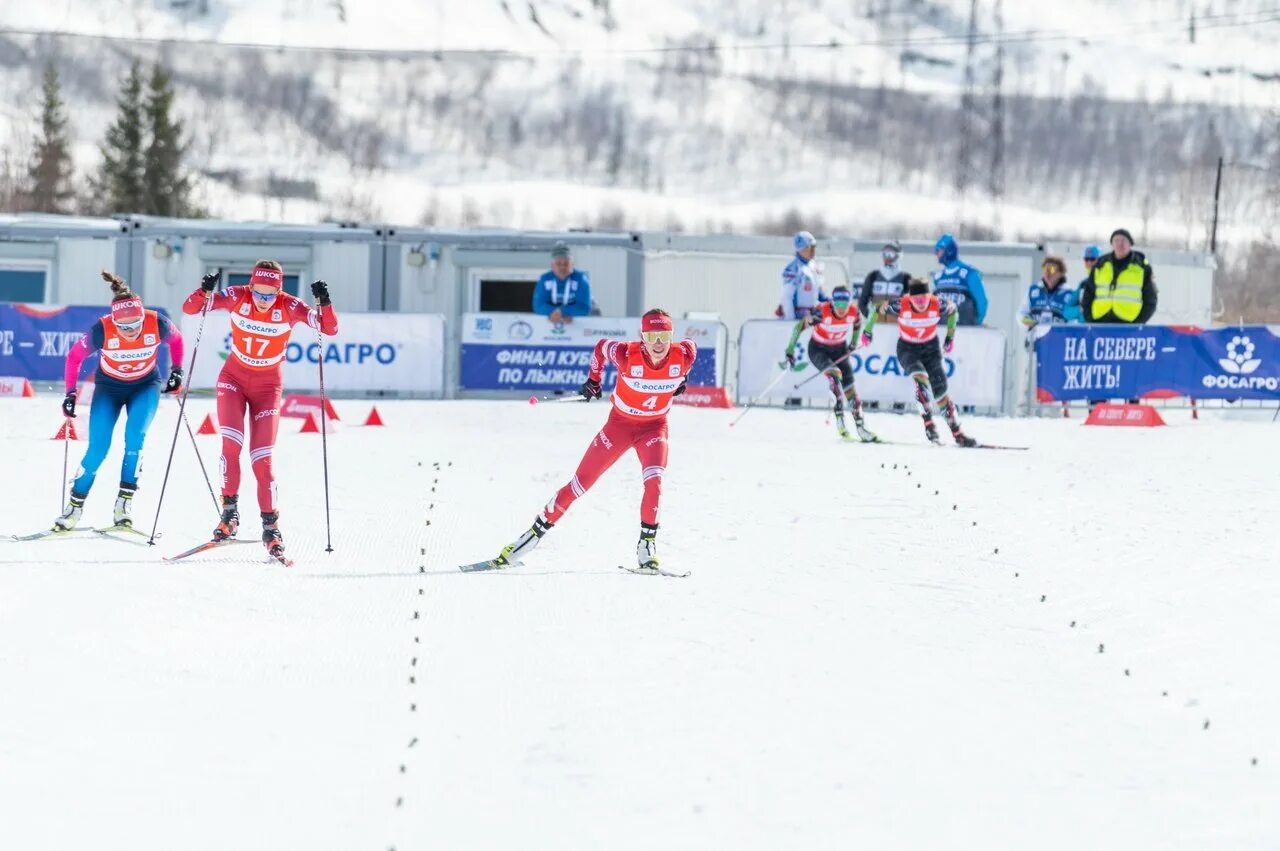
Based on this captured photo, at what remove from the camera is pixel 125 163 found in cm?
7906

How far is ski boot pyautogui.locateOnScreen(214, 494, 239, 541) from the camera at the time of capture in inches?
422

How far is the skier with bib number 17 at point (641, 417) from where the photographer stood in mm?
10164

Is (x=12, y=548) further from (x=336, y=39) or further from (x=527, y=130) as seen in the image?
(x=336, y=39)

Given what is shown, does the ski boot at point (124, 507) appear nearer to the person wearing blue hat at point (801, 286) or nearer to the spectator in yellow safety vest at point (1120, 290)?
the person wearing blue hat at point (801, 286)

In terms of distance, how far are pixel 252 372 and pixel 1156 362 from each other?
48.1 feet

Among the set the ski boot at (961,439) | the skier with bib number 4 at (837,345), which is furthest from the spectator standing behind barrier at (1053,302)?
the ski boot at (961,439)

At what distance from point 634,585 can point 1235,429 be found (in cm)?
1189

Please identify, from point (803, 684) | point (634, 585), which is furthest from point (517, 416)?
point (803, 684)

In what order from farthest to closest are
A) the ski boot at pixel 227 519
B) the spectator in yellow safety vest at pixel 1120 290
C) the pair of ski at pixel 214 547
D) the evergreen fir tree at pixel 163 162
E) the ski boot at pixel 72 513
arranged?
1. the evergreen fir tree at pixel 163 162
2. the spectator in yellow safety vest at pixel 1120 290
3. the ski boot at pixel 72 513
4. the ski boot at pixel 227 519
5. the pair of ski at pixel 214 547

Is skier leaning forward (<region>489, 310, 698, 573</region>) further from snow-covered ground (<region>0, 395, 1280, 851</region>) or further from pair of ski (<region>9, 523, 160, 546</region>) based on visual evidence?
pair of ski (<region>9, 523, 160, 546</region>)

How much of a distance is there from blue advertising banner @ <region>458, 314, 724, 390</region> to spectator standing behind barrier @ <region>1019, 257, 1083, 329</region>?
485cm

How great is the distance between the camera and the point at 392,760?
605cm

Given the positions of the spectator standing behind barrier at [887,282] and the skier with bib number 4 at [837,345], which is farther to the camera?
the spectator standing behind barrier at [887,282]

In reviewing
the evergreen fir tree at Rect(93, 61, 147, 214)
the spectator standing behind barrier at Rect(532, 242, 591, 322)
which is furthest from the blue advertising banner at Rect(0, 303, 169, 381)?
the evergreen fir tree at Rect(93, 61, 147, 214)
